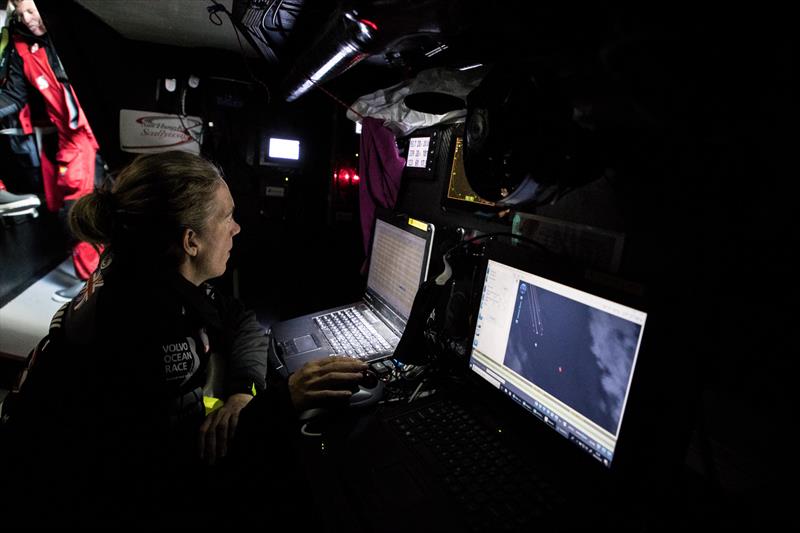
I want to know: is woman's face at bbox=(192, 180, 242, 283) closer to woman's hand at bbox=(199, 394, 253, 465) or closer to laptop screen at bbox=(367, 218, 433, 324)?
woman's hand at bbox=(199, 394, 253, 465)

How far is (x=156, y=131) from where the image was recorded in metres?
3.05

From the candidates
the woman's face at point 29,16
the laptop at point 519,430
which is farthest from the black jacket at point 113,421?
the woman's face at point 29,16

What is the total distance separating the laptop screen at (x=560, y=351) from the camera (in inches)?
25.2

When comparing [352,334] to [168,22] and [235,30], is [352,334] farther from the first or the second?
[168,22]

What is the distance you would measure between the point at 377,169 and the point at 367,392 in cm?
121

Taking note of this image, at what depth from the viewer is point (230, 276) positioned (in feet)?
10.9

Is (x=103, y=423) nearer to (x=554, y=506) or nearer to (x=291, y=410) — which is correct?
(x=291, y=410)

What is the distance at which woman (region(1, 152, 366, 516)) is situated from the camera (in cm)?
82

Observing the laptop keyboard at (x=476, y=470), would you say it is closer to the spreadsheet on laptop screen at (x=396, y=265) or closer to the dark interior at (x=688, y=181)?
the dark interior at (x=688, y=181)

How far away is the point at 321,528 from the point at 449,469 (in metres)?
0.25

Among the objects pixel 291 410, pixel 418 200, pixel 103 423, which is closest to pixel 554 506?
pixel 291 410

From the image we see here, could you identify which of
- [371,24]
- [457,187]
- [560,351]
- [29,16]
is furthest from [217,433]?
[29,16]

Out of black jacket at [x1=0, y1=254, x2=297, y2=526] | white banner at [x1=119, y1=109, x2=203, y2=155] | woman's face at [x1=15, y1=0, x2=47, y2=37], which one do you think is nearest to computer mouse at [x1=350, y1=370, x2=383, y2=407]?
black jacket at [x1=0, y1=254, x2=297, y2=526]

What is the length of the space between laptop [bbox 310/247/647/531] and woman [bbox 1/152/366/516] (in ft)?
0.75
